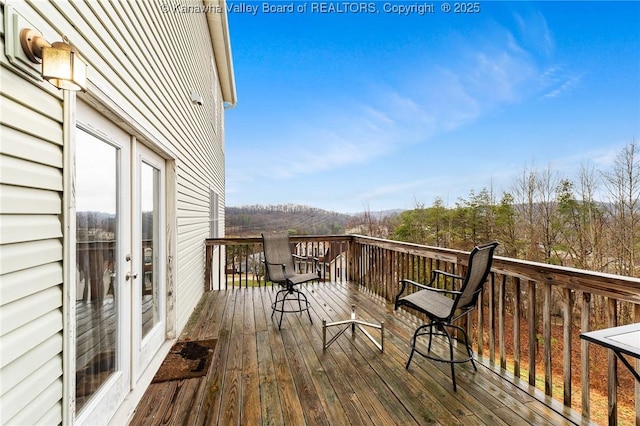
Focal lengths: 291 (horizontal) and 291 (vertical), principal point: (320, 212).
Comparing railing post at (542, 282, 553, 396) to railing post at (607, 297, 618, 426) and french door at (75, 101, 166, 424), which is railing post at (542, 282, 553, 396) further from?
french door at (75, 101, 166, 424)

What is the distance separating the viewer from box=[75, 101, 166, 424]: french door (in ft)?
5.42

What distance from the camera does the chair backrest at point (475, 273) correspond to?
7.34 ft

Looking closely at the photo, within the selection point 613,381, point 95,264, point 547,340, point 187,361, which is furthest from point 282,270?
point 613,381

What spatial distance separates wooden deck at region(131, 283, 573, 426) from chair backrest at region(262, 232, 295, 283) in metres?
0.95

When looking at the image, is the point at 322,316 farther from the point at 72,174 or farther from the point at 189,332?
the point at 72,174

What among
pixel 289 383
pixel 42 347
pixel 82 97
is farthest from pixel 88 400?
pixel 82 97

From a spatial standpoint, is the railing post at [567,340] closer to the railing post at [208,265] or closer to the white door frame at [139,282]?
the white door frame at [139,282]

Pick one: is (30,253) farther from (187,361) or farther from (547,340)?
(547,340)

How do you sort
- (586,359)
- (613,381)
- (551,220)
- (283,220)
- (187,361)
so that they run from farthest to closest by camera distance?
1. (551,220)
2. (283,220)
3. (187,361)
4. (586,359)
5. (613,381)

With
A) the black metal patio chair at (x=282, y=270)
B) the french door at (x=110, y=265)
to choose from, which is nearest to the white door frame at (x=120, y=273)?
the french door at (x=110, y=265)

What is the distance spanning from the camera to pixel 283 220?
8766 mm

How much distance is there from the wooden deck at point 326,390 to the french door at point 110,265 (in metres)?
0.34

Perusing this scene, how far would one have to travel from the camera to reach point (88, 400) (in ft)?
5.58

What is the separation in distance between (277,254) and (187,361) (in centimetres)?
200
